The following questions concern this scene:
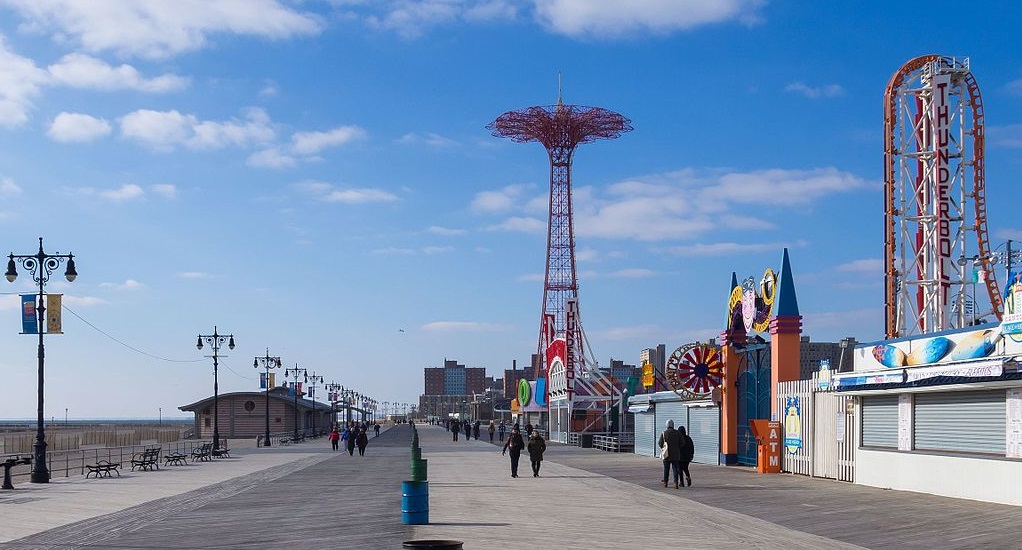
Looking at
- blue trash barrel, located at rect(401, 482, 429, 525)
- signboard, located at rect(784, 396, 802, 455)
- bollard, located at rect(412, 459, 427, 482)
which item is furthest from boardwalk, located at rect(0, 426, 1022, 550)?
signboard, located at rect(784, 396, 802, 455)

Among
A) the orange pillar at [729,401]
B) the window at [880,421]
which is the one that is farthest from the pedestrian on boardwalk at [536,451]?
the window at [880,421]

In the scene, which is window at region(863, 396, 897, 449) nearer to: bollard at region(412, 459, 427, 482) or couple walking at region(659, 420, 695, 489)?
couple walking at region(659, 420, 695, 489)

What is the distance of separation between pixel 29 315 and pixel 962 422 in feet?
88.0

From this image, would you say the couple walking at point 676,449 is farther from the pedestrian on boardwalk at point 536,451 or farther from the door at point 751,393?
the door at point 751,393

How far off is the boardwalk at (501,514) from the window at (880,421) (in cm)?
151

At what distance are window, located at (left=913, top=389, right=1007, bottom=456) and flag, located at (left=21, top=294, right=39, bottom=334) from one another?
25.8 m

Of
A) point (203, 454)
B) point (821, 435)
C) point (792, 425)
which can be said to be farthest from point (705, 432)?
point (203, 454)

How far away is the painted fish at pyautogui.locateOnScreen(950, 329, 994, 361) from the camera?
22.1m

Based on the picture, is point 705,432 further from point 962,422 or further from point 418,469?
point 418,469

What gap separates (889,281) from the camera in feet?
144

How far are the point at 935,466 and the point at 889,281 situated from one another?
69.9 feet

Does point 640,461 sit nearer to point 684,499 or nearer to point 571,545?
point 684,499

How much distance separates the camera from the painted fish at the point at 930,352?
78.2 ft

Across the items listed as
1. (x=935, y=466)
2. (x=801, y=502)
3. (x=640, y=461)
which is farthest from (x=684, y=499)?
(x=640, y=461)
